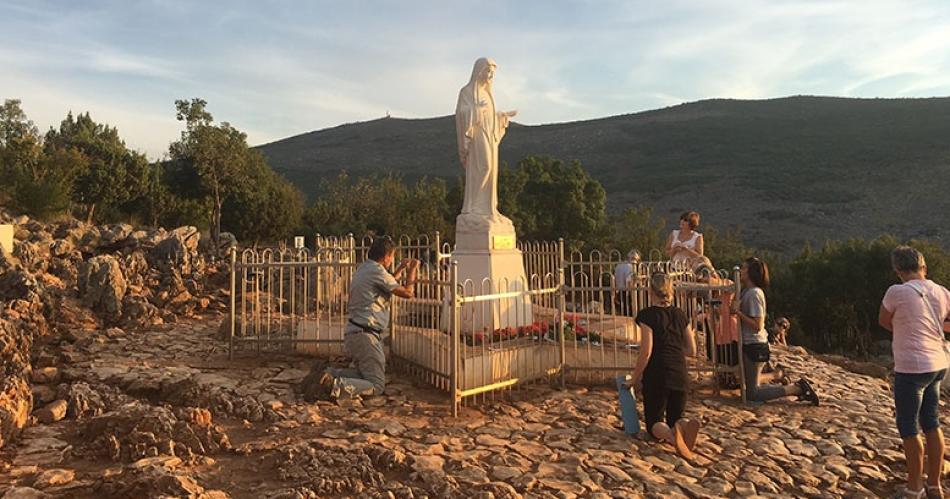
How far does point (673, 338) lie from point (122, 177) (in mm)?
27071

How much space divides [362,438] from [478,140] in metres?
5.66

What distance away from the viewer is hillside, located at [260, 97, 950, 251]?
42750 millimetres

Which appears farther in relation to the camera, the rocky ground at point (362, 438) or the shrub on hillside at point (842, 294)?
the shrub on hillside at point (842, 294)

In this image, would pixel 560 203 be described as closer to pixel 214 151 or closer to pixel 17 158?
pixel 214 151

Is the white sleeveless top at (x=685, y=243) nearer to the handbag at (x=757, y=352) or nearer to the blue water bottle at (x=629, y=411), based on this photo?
the handbag at (x=757, y=352)

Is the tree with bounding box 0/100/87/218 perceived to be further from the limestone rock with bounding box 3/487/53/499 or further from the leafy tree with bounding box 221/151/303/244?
the limestone rock with bounding box 3/487/53/499

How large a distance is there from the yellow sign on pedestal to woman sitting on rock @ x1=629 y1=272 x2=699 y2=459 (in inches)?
160

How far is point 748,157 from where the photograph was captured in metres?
65.3

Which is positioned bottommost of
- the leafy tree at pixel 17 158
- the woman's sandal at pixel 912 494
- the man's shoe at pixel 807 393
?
the woman's sandal at pixel 912 494

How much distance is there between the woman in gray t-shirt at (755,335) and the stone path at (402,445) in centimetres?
17

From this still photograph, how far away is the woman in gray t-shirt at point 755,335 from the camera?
6023 mm

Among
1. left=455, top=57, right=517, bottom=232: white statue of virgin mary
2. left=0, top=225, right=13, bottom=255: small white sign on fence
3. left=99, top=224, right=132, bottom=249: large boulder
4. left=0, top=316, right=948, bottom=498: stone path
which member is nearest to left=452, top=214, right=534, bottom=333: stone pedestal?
left=455, top=57, right=517, bottom=232: white statue of virgin mary

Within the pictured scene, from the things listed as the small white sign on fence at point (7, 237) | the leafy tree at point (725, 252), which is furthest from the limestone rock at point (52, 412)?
the leafy tree at point (725, 252)

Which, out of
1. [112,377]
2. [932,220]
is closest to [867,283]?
[112,377]
